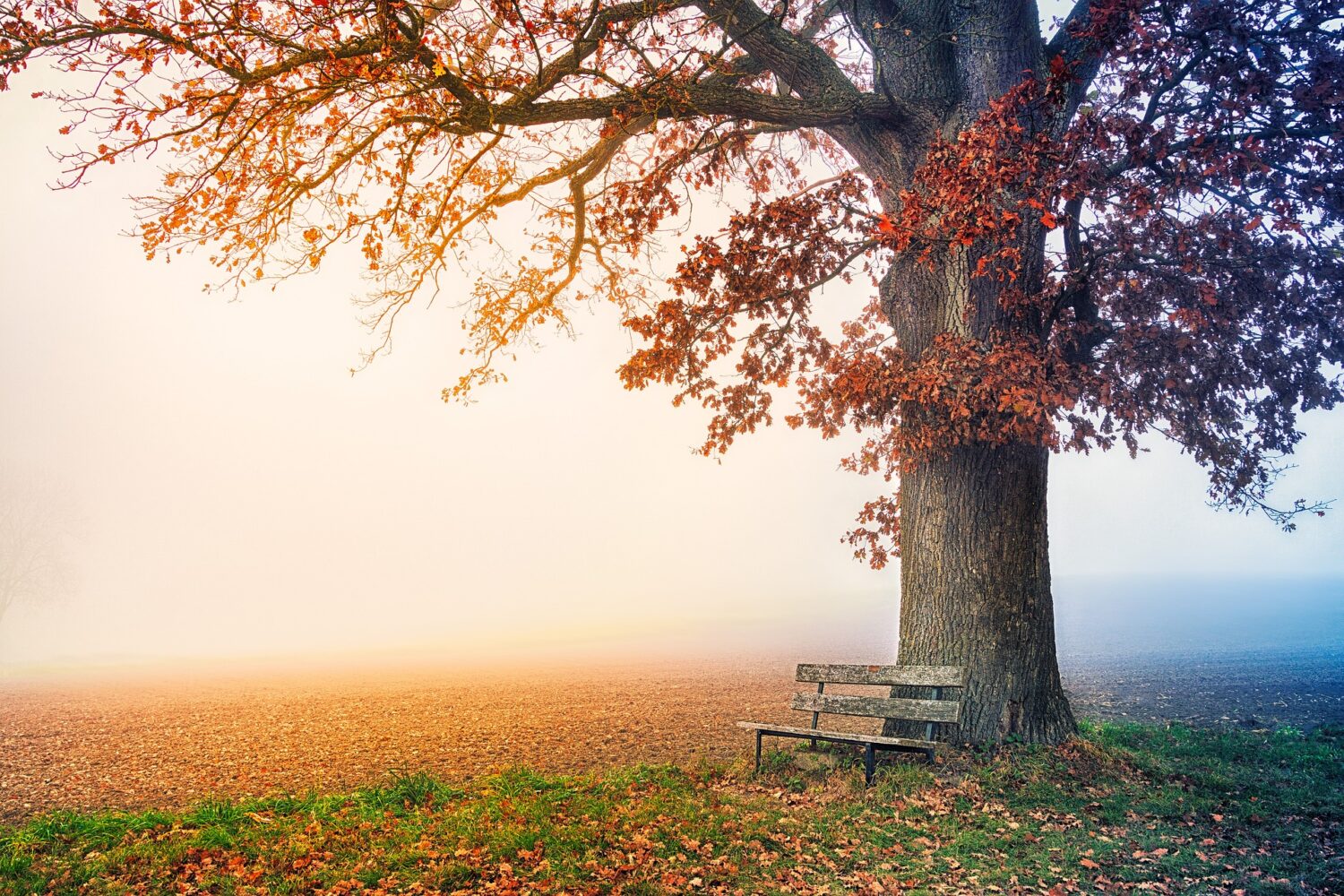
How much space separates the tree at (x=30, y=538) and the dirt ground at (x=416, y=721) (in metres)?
23.0

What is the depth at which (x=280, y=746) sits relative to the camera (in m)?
11.6

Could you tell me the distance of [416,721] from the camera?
45.0ft

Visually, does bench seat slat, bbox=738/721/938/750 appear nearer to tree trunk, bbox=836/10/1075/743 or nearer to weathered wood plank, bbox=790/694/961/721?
weathered wood plank, bbox=790/694/961/721

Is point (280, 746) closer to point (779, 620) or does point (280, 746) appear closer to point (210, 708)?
point (210, 708)

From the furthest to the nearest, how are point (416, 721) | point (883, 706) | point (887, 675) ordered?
1. point (416, 721)
2. point (887, 675)
3. point (883, 706)

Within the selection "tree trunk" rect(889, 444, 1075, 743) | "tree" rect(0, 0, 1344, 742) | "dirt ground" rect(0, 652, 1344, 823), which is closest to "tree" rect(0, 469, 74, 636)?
"dirt ground" rect(0, 652, 1344, 823)

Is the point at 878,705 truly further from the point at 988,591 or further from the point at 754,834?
the point at 754,834

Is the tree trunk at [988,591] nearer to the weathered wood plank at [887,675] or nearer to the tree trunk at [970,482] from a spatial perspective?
the tree trunk at [970,482]

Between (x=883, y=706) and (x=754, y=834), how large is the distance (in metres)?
2.74

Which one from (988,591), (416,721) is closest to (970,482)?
(988,591)

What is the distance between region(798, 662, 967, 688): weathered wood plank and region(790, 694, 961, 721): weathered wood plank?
0.63 feet

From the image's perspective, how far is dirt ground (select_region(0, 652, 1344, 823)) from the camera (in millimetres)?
9656

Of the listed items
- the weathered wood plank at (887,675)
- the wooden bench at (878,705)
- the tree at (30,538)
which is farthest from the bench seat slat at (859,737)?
the tree at (30,538)

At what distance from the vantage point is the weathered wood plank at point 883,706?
829 cm
